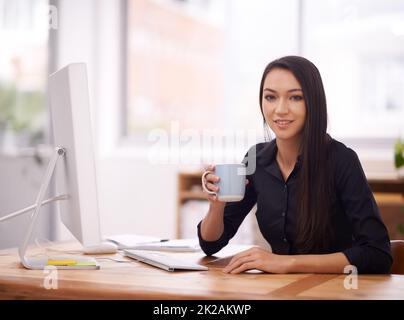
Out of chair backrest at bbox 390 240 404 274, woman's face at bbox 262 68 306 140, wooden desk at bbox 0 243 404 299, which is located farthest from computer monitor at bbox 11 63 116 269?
chair backrest at bbox 390 240 404 274

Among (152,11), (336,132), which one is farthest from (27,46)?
(336,132)

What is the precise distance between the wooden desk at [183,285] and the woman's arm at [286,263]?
3 cm

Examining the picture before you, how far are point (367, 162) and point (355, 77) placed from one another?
1.89 feet

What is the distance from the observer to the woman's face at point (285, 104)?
178cm

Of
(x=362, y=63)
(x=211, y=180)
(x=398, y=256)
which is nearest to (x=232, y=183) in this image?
(x=211, y=180)

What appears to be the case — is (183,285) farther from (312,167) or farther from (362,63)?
(362,63)

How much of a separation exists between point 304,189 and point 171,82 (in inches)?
125

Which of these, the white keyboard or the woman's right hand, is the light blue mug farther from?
the white keyboard

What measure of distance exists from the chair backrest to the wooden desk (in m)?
0.29

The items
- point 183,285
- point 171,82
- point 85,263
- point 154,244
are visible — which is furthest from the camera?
point 171,82

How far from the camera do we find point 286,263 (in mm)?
1523

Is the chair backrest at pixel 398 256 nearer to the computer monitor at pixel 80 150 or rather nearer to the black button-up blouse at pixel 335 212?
the black button-up blouse at pixel 335 212

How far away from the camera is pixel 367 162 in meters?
4.05
